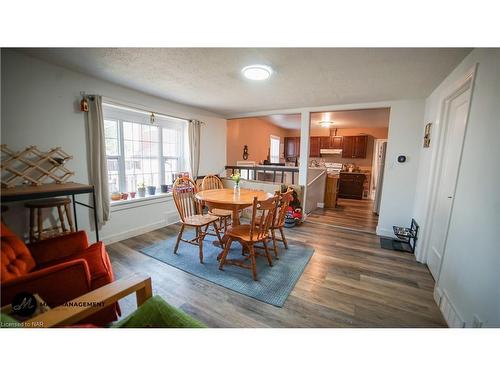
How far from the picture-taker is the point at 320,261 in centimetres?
229

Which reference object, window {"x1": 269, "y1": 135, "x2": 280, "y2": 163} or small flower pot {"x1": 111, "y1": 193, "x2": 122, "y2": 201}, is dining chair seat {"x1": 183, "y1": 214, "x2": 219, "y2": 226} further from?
window {"x1": 269, "y1": 135, "x2": 280, "y2": 163}

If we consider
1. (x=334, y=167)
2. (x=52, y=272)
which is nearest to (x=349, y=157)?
(x=334, y=167)

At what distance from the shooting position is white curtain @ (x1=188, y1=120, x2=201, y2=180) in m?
3.60

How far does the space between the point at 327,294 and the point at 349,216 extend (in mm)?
2875

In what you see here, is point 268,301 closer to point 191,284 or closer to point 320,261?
point 191,284

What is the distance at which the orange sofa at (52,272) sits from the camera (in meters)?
0.95

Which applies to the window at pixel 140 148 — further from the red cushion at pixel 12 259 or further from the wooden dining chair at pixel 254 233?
the wooden dining chair at pixel 254 233

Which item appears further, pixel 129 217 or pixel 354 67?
pixel 129 217

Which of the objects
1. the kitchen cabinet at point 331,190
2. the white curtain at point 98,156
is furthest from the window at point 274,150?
the white curtain at point 98,156

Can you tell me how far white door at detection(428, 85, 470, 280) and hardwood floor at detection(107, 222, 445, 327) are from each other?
282 millimetres

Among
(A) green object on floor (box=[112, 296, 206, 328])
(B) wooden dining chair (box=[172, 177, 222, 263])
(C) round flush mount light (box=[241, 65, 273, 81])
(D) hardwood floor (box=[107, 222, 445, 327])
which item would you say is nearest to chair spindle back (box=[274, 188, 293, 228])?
(D) hardwood floor (box=[107, 222, 445, 327])
